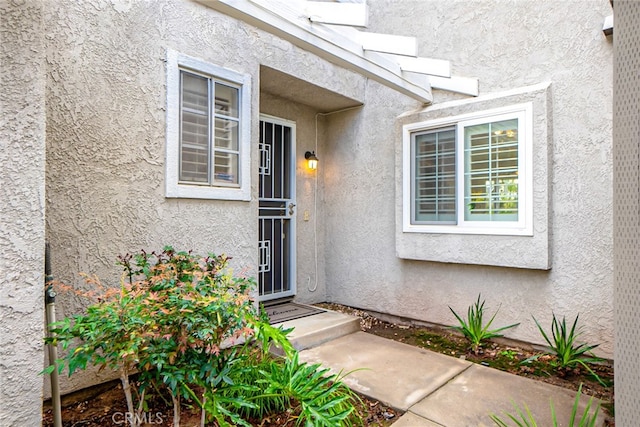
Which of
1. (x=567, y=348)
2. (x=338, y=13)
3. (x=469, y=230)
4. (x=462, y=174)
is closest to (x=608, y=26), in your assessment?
(x=462, y=174)

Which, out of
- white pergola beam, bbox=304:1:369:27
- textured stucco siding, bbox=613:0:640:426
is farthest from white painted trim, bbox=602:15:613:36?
textured stucco siding, bbox=613:0:640:426

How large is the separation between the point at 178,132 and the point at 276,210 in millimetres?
2742

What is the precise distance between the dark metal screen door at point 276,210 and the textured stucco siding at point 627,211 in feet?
18.0

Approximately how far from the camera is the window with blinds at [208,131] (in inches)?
189

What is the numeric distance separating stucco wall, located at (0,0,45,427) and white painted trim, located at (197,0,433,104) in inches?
68.8

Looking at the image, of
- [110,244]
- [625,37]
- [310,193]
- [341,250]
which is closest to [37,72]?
[110,244]

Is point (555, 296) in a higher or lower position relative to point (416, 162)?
lower

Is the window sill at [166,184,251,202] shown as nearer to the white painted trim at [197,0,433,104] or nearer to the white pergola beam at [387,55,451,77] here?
the white painted trim at [197,0,433,104]

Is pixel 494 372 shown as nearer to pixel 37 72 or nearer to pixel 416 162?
pixel 416 162

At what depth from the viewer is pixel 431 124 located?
6223mm

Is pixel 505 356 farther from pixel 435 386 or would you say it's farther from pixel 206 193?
pixel 206 193

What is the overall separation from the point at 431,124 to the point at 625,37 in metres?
4.37

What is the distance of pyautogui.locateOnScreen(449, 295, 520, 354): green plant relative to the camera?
213 inches

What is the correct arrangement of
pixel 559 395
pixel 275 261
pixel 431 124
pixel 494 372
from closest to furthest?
pixel 559 395 < pixel 494 372 < pixel 431 124 < pixel 275 261
